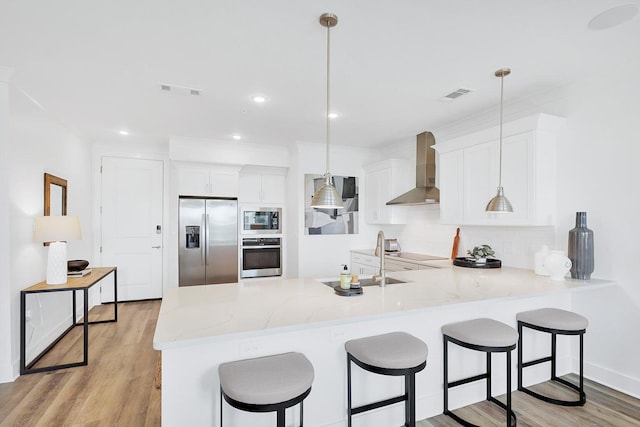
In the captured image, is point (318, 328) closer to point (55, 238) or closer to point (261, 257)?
point (55, 238)

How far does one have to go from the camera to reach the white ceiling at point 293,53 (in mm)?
1842

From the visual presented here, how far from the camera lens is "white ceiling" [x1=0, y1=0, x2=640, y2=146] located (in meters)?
1.84

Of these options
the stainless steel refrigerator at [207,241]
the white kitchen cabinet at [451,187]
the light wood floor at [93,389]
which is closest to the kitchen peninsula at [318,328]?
the light wood floor at [93,389]

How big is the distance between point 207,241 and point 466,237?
351 centimetres

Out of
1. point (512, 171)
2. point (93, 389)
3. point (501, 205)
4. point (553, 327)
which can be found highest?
point (512, 171)

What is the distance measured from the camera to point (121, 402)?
2416 millimetres

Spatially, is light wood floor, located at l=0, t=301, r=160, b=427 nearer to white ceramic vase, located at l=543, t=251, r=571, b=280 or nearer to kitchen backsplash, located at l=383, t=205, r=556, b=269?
A: white ceramic vase, located at l=543, t=251, r=571, b=280

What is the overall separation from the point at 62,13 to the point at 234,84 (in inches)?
47.6

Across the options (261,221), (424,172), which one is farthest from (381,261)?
(261,221)

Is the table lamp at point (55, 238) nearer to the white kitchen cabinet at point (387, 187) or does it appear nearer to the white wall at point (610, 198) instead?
the white kitchen cabinet at point (387, 187)

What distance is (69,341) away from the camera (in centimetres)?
357

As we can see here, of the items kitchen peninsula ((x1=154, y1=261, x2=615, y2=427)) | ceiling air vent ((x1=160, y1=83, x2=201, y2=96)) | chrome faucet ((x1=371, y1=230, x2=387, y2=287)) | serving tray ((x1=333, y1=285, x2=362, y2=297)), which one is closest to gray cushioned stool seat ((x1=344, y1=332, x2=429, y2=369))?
kitchen peninsula ((x1=154, y1=261, x2=615, y2=427))

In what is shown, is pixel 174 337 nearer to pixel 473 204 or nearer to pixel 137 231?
pixel 473 204

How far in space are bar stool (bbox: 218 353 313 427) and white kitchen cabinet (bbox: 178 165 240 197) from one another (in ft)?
12.0
